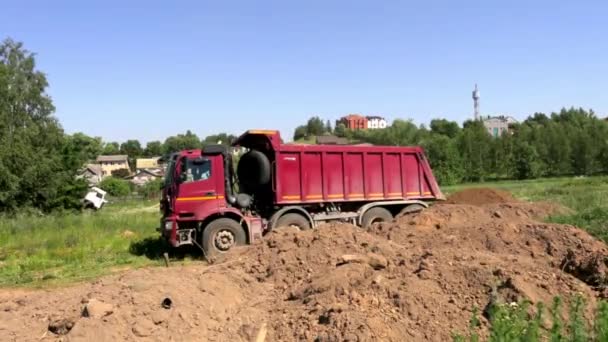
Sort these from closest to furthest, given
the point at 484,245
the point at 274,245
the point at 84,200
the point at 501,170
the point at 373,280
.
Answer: the point at 373,280 → the point at 274,245 → the point at 484,245 → the point at 84,200 → the point at 501,170

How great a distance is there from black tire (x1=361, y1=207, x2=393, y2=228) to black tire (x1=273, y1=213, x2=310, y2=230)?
1640 mm

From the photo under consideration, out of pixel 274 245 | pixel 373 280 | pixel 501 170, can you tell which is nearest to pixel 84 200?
pixel 274 245

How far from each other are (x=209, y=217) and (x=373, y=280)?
7.01 meters

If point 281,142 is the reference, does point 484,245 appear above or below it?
below

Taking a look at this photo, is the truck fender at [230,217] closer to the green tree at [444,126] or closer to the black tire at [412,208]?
the black tire at [412,208]

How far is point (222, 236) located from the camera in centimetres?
1270

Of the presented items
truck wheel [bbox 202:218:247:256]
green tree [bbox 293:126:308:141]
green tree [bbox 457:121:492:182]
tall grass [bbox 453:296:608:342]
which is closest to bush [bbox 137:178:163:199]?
green tree [bbox 457:121:492:182]

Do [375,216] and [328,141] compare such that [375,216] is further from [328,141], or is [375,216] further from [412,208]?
[328,141]

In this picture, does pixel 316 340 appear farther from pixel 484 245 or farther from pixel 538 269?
pixel 484 245

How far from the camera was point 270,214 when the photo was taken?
1382 cm

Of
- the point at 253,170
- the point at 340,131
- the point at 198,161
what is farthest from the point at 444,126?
the point at 198,161

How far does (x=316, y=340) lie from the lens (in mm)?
5469

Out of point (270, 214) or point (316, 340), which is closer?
point (316, 340)

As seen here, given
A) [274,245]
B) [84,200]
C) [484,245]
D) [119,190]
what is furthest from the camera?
[119,190]
